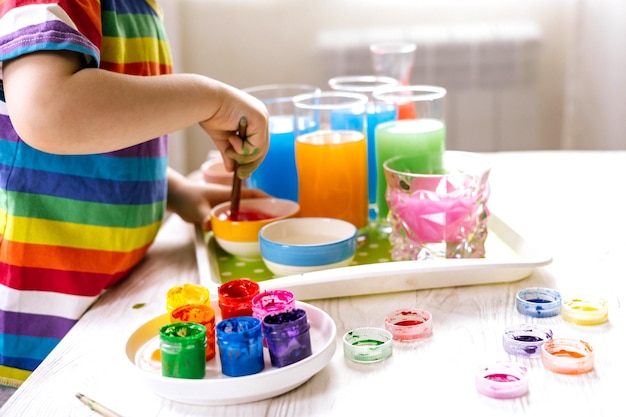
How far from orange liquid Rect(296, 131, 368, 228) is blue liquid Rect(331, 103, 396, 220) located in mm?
23

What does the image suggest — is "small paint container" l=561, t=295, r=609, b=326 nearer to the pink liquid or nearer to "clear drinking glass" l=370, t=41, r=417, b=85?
the pink liquid

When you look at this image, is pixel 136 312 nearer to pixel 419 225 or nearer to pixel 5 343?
pixel 5 343

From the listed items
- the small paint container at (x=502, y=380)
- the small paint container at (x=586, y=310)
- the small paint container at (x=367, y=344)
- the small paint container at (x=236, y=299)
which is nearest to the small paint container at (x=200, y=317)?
the small paint container at (x=236, y=299)

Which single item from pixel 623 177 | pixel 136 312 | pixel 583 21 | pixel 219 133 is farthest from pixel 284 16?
pixel 136 312

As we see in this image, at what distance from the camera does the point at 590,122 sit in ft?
8.64

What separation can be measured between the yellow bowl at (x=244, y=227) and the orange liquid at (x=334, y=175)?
0.04 metres

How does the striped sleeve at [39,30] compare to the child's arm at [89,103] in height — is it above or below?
above

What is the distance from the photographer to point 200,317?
2.40 ft

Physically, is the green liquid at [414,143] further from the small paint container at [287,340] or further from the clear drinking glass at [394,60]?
the small paint container at [287,340]

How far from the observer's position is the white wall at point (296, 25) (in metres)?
2.71

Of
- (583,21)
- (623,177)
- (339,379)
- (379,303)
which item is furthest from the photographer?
(583,21)

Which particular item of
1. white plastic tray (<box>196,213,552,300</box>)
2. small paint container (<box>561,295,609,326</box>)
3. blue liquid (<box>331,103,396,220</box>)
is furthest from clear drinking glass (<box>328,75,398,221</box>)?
small paint container (<box>561,295,609,326</box>)

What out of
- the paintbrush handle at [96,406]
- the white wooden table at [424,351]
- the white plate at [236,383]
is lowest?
the white wooden table at [424,351]

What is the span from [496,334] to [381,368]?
5.3 inches
